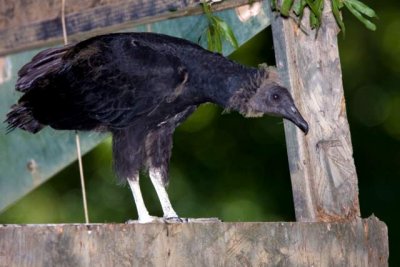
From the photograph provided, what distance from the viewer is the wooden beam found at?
6352mm

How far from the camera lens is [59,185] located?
13.4 metres

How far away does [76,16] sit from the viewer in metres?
6.72

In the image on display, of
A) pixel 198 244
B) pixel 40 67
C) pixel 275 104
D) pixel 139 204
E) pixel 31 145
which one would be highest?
pixel 40 67

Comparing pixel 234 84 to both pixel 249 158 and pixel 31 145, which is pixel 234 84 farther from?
pixel 249 158

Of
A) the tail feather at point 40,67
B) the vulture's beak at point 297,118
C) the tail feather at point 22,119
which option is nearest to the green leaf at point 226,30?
the vulture's beak at point 297,118

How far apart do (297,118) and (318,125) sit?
0.16 metres

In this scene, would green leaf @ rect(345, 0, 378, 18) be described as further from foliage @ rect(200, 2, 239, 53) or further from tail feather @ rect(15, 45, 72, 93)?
tail feather @ rect(15, 45, 72, 93)

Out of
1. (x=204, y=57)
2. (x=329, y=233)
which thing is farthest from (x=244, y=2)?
(x=329, y=233)

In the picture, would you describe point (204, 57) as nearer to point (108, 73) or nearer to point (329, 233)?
point (108, 73)

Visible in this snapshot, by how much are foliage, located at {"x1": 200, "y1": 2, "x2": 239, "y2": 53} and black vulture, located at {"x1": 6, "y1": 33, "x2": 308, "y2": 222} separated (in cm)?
7

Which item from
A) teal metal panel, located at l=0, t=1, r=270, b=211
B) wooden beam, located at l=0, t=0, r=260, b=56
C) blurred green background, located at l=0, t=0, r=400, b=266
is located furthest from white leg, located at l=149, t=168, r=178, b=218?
blurred green background, located at l=0, t=0, r=400, b=266

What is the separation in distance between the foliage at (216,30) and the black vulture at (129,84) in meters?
0.07

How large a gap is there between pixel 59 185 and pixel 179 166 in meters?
1.22

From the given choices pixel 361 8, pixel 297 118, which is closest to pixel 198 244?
pixel 297 118
